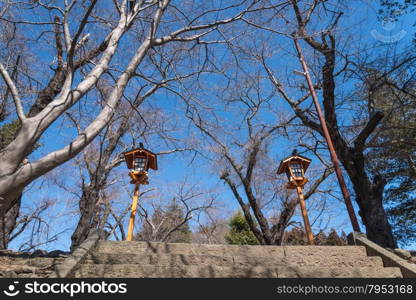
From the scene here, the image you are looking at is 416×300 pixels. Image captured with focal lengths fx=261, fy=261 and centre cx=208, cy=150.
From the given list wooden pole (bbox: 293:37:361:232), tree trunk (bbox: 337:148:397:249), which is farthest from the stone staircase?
tree trunk (bbox: 337:148:397:249)

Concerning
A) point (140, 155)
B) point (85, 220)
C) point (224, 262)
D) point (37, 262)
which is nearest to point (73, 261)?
point (37, 262)

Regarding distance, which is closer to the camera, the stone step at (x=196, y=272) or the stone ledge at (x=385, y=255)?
the stone step at (x=196, y=272)

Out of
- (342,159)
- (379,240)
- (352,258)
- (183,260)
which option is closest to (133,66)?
(183,260)

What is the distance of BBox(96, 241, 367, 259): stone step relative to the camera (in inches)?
144

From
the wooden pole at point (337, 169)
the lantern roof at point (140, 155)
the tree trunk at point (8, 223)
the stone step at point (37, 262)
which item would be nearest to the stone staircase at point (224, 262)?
the stone step at point (37, 262)

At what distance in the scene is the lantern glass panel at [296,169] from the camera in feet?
22.0

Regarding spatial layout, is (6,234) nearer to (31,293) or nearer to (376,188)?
(31,293)

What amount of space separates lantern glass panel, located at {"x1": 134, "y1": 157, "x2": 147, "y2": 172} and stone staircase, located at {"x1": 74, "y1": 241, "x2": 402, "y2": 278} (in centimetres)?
275

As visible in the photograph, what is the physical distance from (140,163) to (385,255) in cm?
509

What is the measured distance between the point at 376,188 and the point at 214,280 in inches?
215

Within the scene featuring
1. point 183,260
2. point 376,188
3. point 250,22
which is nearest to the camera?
point 183,260

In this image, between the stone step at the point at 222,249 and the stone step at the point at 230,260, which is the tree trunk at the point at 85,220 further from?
the stone step at the point at 230,260

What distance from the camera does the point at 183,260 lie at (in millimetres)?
3262

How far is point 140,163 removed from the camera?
20.9ft
